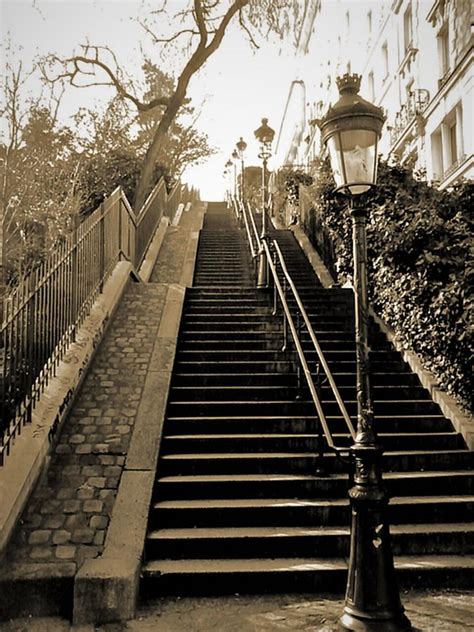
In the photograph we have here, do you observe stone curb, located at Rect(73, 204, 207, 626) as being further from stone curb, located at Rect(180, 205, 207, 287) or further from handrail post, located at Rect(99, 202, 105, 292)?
stone curb, located at Rect(180, 205, 207, 287)

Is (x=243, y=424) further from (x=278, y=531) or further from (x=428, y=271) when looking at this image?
(x=428, y=271)

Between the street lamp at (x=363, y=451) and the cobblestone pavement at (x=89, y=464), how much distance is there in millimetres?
1985

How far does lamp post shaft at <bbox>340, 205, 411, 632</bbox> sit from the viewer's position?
3492 mm

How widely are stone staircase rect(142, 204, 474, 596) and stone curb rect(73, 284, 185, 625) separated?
0.15m

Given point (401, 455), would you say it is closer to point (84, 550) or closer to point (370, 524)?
point (370, 524)

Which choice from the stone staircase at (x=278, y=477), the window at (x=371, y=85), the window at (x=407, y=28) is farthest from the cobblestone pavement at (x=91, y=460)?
the window at (x=371, y=85)

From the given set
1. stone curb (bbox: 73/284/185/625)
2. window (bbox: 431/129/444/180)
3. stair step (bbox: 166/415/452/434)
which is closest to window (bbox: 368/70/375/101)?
window (bbox: 431/129/444/180)

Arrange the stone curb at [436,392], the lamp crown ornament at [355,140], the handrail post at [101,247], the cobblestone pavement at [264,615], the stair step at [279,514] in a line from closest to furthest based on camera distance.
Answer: the cobblestone pavement at [264,615] < the lamp crown ornament at [355,140] < the stair step at [279,514] < the stone curb at [436,392] < the handrail post at [101,247]

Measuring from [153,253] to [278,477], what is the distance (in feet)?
31.6

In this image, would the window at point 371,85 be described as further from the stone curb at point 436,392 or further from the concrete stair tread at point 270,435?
the concrete stair tread at point 270,435

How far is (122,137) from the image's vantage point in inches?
859

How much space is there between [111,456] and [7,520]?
1.25 m

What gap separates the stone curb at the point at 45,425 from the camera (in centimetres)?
452

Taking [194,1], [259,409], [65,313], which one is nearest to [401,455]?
[259,409]
